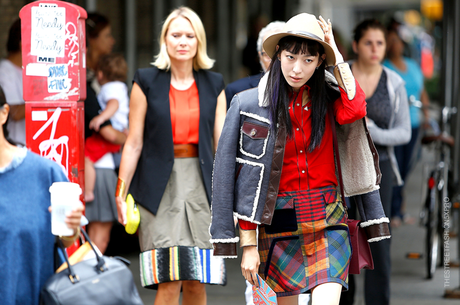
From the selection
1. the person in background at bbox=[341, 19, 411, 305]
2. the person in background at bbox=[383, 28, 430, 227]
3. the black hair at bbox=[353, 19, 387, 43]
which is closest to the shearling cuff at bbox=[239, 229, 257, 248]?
the person in background at bbox=[341, 19, 411, 305]

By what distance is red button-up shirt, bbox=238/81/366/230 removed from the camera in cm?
343

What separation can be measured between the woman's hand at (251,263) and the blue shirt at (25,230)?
93 cm

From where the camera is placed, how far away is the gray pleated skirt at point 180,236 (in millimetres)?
4402

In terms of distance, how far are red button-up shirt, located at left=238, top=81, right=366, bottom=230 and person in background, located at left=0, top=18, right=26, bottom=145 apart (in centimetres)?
273

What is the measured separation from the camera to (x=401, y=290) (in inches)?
255

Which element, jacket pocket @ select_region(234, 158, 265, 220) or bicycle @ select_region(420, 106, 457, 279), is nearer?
jacket pocket @ select_region(234, 158, 265, 220)

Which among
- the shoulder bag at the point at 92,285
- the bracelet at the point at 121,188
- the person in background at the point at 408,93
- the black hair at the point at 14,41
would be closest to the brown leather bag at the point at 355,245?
the shoulder bag at the point at 92,285

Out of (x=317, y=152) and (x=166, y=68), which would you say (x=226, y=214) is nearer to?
(x=317, y=152)

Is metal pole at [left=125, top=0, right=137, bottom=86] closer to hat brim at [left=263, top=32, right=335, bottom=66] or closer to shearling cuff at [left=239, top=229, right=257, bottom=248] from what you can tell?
hat brim at [left=263, top=32, right=335, bottom=66]

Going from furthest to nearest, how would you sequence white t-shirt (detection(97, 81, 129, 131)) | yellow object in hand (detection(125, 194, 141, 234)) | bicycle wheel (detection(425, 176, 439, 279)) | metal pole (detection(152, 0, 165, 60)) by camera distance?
metal pole (detection(152, 0, 165, 60)) → bicycle wheel (detection(425, 176, 439, 279)) → white t-shirt (detection(97, 81, 129, 131)) → yellow object in hand (detection(125, 194, 141, 234))

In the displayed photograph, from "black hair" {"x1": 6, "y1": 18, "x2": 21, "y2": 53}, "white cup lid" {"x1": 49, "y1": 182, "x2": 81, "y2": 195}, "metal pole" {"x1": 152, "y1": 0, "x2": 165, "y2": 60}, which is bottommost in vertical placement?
"white cup lid" {"x1": 49, "y1": 182, "x2": 81, "y2": 195}

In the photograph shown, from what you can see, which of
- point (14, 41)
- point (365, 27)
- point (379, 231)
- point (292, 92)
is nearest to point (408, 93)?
point (365, 27)

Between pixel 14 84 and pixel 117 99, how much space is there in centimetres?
85

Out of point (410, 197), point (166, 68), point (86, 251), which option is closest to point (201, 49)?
point (166, 68)
